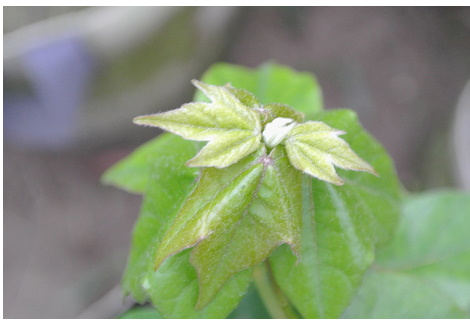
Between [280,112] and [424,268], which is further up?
[280,112]

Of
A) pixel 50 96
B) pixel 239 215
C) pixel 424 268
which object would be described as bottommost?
pixel 424 268

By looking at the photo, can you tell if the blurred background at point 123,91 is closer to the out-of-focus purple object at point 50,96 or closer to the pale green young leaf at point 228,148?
the out-of-focus purple object at point 50,96

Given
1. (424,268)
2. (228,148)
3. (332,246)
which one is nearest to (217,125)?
(228,148)

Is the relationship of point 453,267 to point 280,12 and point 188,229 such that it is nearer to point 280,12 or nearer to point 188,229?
point 188,229

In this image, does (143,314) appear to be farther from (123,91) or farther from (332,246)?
(123,91)

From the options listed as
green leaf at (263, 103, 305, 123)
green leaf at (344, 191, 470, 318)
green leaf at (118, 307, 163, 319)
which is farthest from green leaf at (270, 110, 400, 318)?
green leaf at (118, 307, 163, 319)

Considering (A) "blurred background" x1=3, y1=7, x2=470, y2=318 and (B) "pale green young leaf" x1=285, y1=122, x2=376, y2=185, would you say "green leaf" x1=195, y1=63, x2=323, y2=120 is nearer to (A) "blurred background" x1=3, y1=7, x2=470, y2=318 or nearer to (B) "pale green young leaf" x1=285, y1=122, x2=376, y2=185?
(B) "pale green young leaf" x1=285, y1=122, x2=376, y2=185

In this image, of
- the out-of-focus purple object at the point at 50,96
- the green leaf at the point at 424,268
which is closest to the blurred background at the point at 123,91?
the out-of-focus purple object at the point at 50,96
